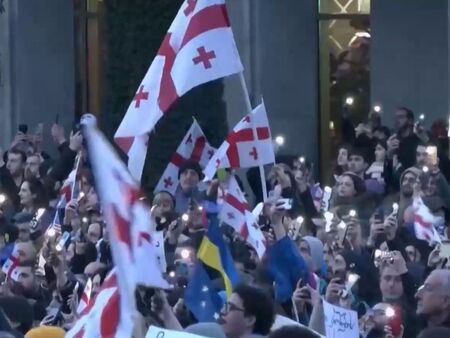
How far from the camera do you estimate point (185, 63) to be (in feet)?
40.4

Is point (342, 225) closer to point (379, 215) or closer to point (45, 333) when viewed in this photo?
point (379, 215)

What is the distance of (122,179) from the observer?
7855 millimetres

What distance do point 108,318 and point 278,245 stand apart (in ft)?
11.4

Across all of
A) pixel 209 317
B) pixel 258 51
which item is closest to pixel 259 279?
pixel 209 317

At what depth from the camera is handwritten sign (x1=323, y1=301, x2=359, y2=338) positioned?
9.88m

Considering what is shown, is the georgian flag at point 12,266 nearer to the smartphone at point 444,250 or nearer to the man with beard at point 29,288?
the man with beard at point 29,288

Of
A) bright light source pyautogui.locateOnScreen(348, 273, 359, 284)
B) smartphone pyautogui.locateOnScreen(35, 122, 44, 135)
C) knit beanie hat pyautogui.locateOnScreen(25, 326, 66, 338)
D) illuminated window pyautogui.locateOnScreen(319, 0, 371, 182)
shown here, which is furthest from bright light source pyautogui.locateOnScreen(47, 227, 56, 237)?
illuminated window pyautogui.locateOnScreen(319, 0, 371, 182)

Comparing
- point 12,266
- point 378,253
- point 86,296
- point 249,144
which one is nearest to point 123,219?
point 86,296

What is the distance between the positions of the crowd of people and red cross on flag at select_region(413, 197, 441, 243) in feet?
0.06

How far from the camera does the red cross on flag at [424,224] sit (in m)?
13.1

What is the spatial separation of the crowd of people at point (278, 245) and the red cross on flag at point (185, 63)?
0.77m

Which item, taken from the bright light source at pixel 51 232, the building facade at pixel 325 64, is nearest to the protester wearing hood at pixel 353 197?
the bright light source at pixel 51 232

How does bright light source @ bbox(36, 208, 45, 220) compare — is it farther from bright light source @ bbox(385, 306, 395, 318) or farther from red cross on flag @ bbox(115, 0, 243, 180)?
bright light source @ bbox(385, 306, 395, 318)

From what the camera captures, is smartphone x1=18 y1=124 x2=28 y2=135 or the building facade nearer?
the building facade
